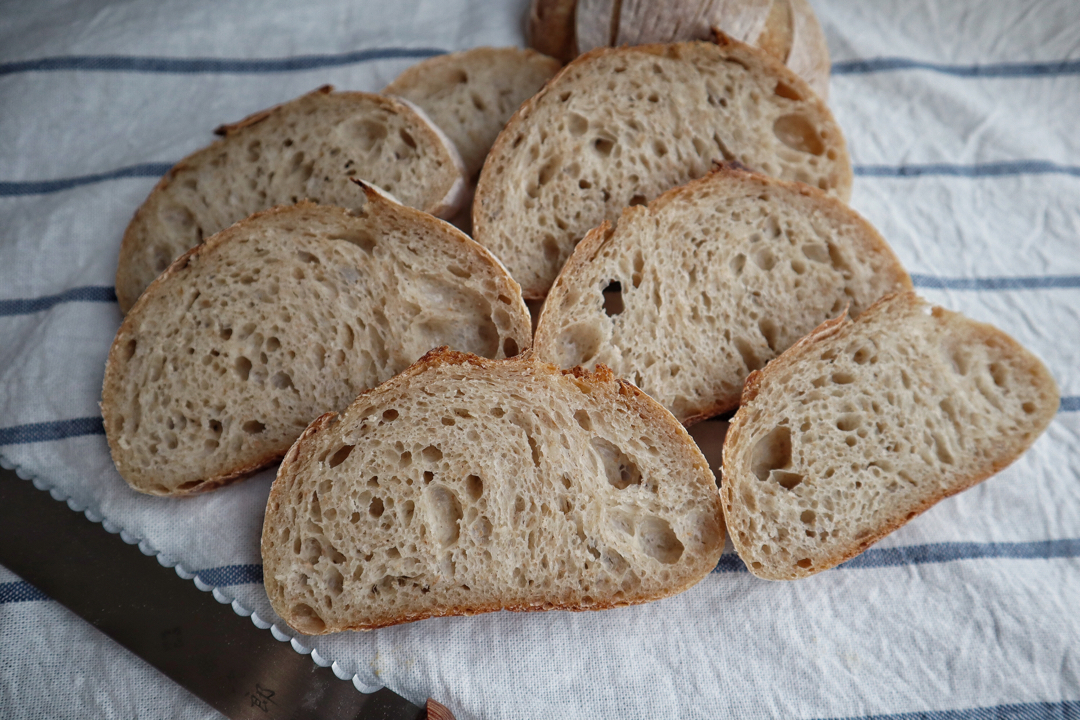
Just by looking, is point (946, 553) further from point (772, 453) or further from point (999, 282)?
point (999, 282)

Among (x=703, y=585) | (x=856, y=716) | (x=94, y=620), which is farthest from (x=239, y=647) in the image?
(x=856, y=716)

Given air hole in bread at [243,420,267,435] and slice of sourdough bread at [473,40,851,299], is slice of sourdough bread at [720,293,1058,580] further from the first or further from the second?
air hole in bread at [243,420,267,435]

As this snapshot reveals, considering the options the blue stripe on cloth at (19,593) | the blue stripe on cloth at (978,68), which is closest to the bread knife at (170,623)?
the blue stripe on cloth at (19,593)

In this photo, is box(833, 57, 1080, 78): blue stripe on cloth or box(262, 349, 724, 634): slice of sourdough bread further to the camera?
box(833, 57, 1080, 78): blue stripe on cloth

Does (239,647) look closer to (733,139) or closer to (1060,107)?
(733,139)

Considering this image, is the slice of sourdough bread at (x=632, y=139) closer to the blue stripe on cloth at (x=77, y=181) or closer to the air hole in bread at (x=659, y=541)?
the air hole in bread at (x=659, y=541)

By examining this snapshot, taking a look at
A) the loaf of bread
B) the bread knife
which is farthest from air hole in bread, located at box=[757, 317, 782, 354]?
the bread knife

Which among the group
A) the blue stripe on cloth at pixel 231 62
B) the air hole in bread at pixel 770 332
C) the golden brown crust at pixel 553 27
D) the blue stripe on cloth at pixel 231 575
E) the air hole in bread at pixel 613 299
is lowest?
the blue stripe on cloth at pixel 231 575
